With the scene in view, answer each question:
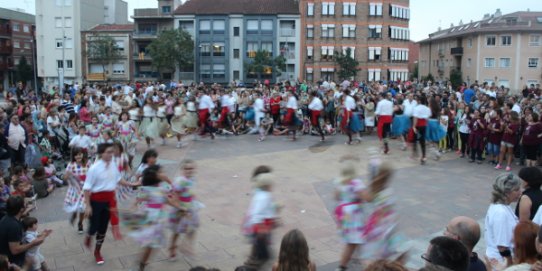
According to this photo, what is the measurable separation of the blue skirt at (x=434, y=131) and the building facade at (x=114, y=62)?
48296 mm

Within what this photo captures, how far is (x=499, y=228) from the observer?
5094mm

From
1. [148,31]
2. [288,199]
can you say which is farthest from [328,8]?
[288,199]

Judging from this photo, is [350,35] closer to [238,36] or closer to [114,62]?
[238,36]

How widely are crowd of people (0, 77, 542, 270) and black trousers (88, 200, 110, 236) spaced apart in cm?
1

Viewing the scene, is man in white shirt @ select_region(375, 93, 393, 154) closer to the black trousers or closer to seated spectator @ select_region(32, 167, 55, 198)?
seated spectator @ select_region(32, 167, 55, 198)

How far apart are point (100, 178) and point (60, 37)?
57.0 m

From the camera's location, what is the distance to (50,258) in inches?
291

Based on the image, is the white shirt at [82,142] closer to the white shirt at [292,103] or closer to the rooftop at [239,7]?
the white shirt at [292,103]

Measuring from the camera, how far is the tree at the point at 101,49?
55.4 metres

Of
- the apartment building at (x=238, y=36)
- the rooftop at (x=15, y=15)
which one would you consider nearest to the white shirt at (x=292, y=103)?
the apartment building at (x=238, y=36)

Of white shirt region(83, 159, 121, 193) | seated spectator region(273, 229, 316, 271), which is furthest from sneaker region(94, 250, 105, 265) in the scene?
seated spectator region(273, 229, 316, 271)

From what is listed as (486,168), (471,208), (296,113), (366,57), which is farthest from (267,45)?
(471,208)

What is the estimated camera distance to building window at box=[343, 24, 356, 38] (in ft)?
182

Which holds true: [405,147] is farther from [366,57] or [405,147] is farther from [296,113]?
[366,57]
